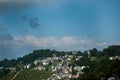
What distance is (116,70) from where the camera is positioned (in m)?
146

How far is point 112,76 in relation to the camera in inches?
5689

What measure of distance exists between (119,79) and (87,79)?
27.3m

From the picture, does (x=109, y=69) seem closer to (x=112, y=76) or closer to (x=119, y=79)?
(x=112, y=76)

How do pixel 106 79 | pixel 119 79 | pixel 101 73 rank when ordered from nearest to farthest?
pixel 119 79 < pixel 106 79 < pixel 101 73

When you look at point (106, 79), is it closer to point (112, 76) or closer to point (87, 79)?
point (112, 76)

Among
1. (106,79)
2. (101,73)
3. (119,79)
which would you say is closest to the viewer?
(119,79)

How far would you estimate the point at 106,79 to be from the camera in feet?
463

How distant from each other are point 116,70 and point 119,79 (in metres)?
14.2

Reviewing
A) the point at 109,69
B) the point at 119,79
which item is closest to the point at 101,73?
the point at 109,69

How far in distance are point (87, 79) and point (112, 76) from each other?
16.6 meters

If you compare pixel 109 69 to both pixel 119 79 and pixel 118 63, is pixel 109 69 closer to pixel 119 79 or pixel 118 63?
pixel 118 63

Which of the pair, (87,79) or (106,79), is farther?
(87,79)

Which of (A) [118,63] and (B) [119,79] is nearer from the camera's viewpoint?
(B) [119,79]

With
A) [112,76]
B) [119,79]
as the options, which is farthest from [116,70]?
[119,79]
